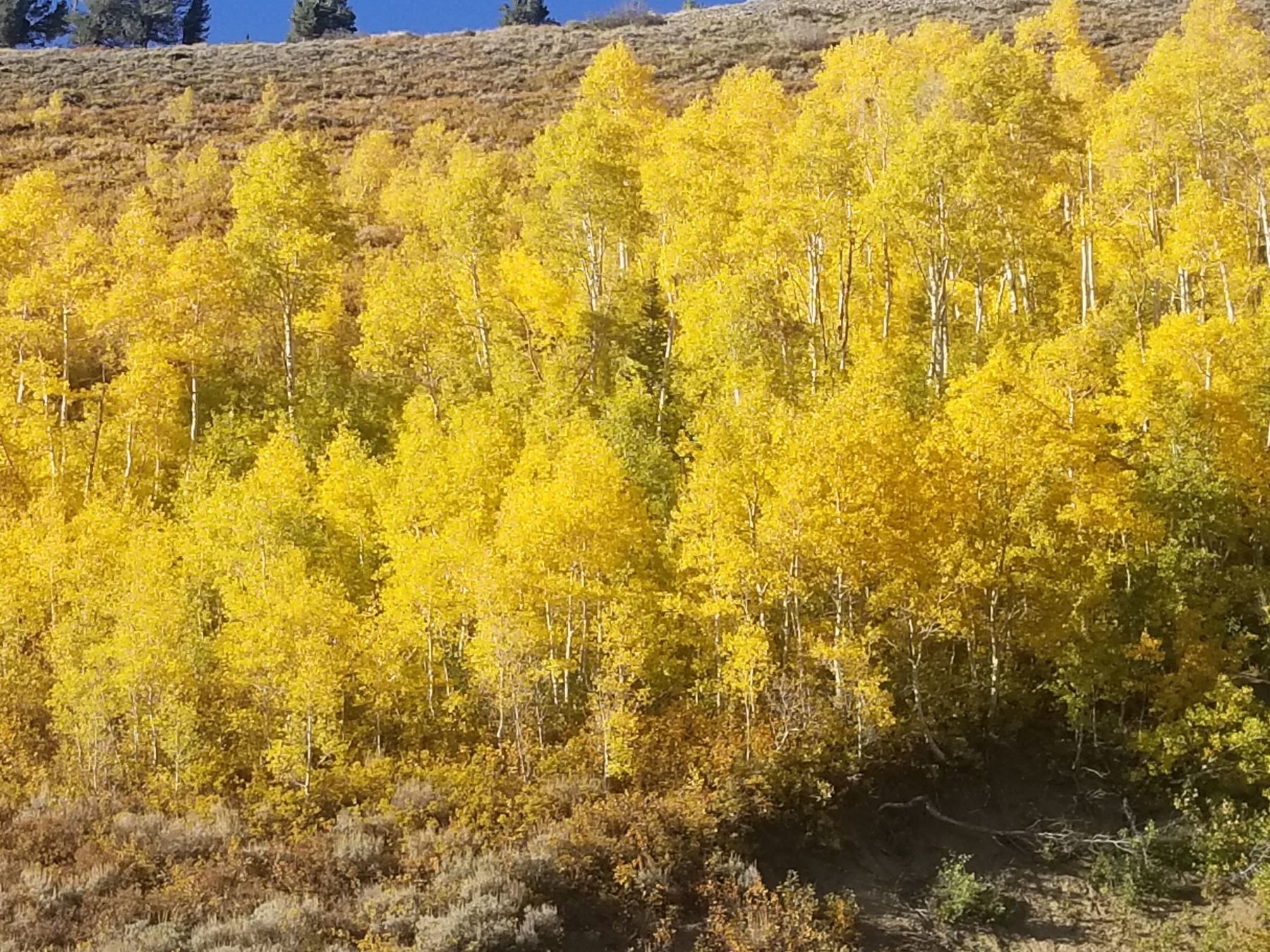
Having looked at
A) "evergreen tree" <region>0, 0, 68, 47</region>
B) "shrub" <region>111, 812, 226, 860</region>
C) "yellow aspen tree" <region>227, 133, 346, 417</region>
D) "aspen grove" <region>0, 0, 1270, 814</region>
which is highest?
"evergreen tree" <region>0, 0, 68, 47</region>

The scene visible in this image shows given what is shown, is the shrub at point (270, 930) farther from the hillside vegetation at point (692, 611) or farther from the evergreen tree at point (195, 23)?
the evergreen tree at point (195, 23)

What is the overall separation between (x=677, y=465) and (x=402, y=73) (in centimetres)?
6410

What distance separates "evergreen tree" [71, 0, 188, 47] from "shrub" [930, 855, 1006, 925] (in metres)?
104

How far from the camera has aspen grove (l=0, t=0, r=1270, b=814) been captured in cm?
1964

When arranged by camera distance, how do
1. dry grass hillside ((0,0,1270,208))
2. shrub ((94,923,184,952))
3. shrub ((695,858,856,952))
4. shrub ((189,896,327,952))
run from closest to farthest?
1. shrub ((94,923,184,952))
2. shrub ((189,896,327,952))
3. shrub ((695,858,856,952))
4. dry grass hillside ((0,0,1270,208))

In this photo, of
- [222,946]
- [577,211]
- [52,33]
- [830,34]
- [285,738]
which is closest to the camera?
[222,946]

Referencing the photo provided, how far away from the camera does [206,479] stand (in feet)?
85.6

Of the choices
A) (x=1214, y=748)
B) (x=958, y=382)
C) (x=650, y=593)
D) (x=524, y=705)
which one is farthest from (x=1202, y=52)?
(x=524, y=705)

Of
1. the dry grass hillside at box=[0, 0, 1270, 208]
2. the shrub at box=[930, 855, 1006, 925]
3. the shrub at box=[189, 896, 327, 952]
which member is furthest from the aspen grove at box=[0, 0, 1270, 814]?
the dry grass hillside at box=[0, 0, 1270, 208]

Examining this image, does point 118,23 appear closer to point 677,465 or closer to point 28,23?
point 28,23

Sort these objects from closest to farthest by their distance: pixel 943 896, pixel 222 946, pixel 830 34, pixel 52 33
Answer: pixel 222 946 < pixel 943 896 < pixel 830 34 < pixel 52 33

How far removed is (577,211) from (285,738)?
18.6m

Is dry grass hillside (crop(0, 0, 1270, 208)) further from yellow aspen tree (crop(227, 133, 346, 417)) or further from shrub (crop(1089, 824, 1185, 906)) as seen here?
shrub (crop(1089, 824, 1185, 906))

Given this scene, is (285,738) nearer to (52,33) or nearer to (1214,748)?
(1214,748)
